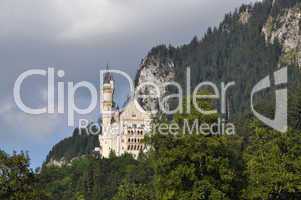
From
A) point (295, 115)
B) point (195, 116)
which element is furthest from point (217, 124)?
point (295, 115)

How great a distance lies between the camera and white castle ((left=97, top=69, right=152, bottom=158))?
178m

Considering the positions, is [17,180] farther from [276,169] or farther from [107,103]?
[107,103]

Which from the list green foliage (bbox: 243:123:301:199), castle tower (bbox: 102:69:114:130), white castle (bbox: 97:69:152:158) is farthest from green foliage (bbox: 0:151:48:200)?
castle tower (bbox: 102:69:114:130)

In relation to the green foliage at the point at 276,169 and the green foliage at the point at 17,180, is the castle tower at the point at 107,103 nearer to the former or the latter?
the green foliage at the point at 276,169

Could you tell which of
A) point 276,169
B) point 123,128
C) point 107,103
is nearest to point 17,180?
point 276,169

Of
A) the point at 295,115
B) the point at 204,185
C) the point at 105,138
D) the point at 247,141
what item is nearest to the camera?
the point at 204,185

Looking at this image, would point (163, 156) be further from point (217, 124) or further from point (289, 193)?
point (289, 193)

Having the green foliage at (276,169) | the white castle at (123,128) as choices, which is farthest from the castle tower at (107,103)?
the green foliage at (276,169)

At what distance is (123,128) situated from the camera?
598 feet

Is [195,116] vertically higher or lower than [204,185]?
higher

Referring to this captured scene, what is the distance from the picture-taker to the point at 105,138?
185 metres

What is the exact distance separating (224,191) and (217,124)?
4.47m

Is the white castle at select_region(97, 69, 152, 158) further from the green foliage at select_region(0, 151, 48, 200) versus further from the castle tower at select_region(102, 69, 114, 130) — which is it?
the green foliage at select_region(0, 151, 48, 200)

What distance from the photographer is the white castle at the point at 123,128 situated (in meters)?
178
